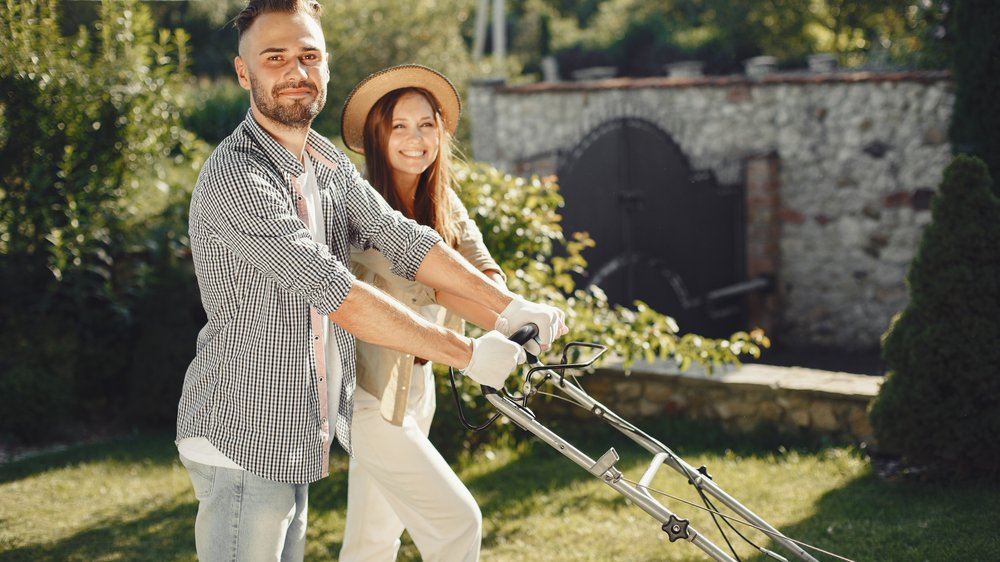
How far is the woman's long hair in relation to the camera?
3584 millimetres

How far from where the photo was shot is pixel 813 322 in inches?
374

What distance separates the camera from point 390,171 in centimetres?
361

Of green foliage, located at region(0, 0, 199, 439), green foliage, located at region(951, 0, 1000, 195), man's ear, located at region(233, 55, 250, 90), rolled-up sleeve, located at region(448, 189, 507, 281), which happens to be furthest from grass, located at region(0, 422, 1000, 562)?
green foliage, located at region(951, 0, 1000, 195)

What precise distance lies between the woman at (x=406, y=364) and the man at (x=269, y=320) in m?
0.39

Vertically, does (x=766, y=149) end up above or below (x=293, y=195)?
below

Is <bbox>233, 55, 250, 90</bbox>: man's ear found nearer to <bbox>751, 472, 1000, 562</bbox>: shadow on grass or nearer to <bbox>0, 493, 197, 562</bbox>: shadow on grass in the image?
<bbox>0, 493, 197, 562</bbox>: shadow on grass

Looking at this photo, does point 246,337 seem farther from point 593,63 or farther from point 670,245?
point 593,63

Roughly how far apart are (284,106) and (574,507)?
2.92 meters

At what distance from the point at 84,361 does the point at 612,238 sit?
13.2 ft

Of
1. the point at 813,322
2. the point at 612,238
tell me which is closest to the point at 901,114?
the point at 813,322

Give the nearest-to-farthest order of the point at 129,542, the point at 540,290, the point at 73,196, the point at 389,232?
1. the point at 389,232
2. the point at 129,542
3. the point at 540,290
4. the point at 73,196

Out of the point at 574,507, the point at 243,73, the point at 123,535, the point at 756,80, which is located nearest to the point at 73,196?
the point at 123,535

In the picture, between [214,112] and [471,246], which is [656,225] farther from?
[214,112]

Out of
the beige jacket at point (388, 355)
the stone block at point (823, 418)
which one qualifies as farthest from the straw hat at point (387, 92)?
the stone block at point (823, 418)
